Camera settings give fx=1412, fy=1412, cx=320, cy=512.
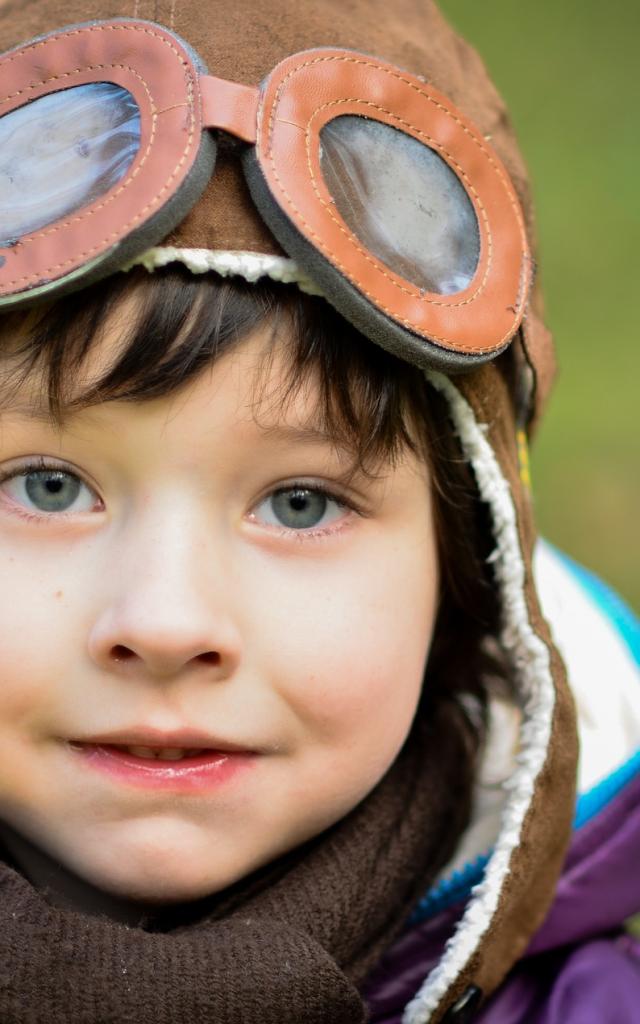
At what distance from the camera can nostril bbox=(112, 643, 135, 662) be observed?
1.31 m

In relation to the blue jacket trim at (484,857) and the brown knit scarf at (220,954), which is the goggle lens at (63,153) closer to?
the brown knit scarf at (220,954)

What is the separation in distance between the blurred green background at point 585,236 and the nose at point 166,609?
2.05 metres

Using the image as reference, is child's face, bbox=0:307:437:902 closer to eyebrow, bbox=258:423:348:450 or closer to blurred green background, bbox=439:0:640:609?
eyebrow, bbox=258:423:348:450

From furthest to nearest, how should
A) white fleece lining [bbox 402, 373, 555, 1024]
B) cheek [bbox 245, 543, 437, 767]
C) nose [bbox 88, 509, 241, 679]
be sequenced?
white fleece lining [bbox 402, 373, 555, 1024] → cheek [bbox 245, 543, 437, 767] → nose [bbox 88, 509, 241, 679]

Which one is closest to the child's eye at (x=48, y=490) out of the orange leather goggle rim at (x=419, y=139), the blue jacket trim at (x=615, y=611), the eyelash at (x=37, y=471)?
the eyelash at (x=37, y=471)

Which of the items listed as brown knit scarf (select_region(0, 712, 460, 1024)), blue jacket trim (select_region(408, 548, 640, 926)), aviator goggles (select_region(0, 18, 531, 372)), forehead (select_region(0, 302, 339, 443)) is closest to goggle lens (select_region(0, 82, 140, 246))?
aviator goggles (select_region(0, 18, 531, 372))

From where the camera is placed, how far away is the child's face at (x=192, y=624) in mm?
1325

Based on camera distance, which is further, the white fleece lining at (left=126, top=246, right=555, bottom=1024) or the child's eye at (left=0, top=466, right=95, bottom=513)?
the white fleece lining at (left=126, top=246, right=555, bottom=1024)

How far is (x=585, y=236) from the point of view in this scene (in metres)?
5.12

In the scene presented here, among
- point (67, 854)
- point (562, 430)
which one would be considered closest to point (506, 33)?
point (562, 430)

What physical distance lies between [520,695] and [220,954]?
53 centimetres

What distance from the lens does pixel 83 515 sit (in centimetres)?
136

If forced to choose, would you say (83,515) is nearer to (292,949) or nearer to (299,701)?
(299,701)

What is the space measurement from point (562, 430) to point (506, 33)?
9.49 feet
